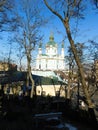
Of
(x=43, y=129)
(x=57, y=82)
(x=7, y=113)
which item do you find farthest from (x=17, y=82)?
(x=43, y=129)

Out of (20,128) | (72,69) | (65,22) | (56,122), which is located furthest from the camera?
(72,69)

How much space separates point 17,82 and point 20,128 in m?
36.9

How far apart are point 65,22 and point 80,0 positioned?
1279 millimetres

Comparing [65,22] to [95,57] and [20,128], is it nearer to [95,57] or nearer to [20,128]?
[20,128]

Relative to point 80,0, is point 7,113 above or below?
below

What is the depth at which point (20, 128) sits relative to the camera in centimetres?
1617

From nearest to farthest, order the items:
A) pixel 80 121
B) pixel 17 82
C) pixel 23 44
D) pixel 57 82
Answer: pixel 80 121 → pixel 23 44 → pixel 17 82 → pixel 57 82

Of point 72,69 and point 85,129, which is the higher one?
point 72,69

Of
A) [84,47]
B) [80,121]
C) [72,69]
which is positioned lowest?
[80,121]

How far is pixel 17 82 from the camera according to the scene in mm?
52844

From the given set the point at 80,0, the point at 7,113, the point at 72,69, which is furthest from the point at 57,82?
the point at 80,0

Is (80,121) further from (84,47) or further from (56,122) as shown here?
(84,47)

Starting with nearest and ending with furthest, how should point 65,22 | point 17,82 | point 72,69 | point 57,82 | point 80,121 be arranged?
point 65,22 → point 80,121 → point 72,69 → point 17,82 → point 57,82

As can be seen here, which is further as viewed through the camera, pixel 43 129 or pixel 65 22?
pixel 43 129
